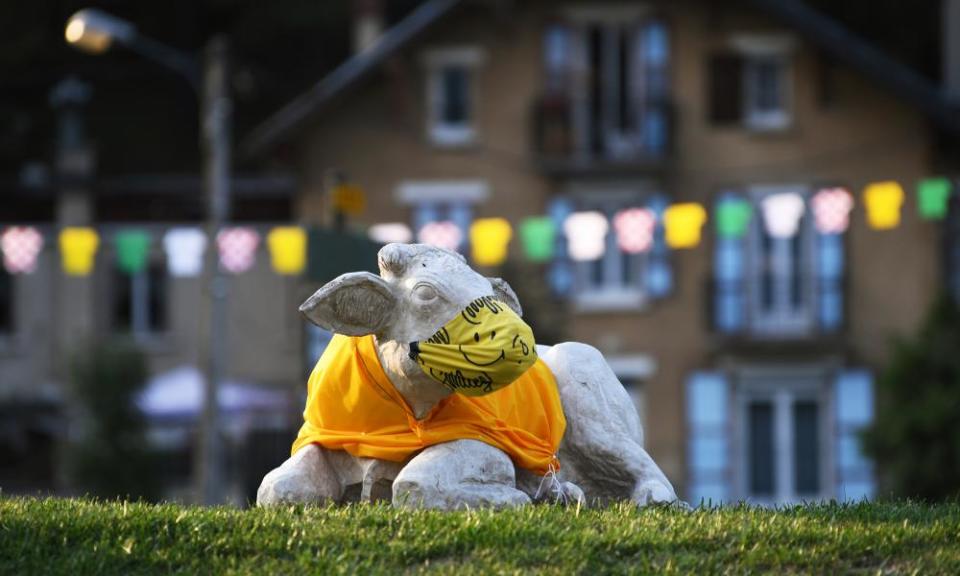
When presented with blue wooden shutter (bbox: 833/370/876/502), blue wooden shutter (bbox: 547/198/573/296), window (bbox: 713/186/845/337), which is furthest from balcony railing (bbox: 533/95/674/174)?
blue wooden shutter (bbox: 833/370/876/502)

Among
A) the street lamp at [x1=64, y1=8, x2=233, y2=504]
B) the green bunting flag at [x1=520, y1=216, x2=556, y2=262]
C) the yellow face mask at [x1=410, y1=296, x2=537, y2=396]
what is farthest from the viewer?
the green bunting flag at [x1=520, y1=216, x2=556, y2=262]

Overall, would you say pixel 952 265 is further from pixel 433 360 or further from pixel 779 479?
pixel 433 360

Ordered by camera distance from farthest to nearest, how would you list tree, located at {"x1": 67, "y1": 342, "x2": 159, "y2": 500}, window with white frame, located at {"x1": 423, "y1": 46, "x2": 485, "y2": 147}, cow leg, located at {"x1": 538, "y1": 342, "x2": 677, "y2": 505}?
window with white frame, located at {"x1": 423, "y1": 46, "x2": 485, "y2": 147} < tree, located at {"x1": 67, "y1": 342, "x2": 159, "y2": 500} < cow leg, located at {"x1": 538, "y1": 342, "x2": 677, "y2": 505}

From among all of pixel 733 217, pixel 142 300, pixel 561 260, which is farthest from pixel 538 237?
pixel 142 300

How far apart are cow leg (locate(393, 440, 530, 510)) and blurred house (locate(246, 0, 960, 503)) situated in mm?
29212

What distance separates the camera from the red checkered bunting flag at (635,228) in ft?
113

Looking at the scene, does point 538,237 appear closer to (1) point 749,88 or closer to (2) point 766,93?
(1) point 749,88

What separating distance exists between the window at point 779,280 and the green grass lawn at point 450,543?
98.8 ft

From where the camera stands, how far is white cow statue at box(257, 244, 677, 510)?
9172 millimetres

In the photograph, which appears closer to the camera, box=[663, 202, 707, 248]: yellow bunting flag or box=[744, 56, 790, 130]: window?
box=[663, 202, 707, 248]: yellow bunting flag

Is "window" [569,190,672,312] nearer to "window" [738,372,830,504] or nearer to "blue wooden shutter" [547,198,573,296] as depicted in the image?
"blue wooden shutter" [547,198,573,296]

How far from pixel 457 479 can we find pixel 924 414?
84.3 feet

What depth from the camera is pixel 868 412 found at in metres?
39.1

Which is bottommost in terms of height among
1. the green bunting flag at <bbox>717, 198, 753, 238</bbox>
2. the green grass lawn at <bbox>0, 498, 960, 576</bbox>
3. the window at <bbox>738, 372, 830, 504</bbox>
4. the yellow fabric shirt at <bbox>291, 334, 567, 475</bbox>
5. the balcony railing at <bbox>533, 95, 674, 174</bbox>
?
the window at <bbox>738, 372, 830, 504</bbox>
